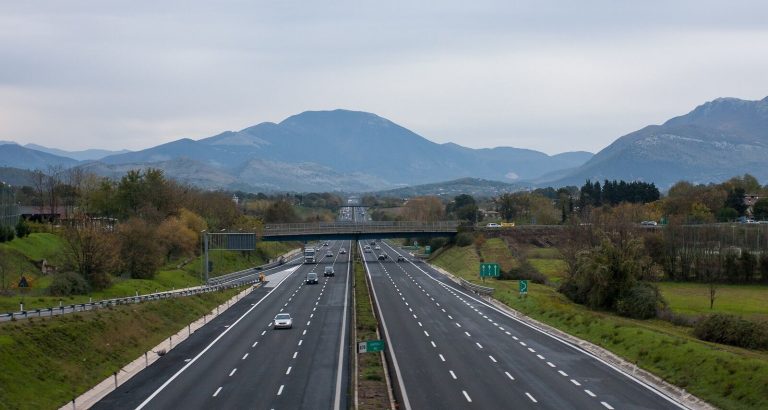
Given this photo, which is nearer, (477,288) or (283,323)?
(283,323)

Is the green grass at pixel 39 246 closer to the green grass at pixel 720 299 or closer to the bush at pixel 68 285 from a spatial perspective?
the bush at pixel 68 285

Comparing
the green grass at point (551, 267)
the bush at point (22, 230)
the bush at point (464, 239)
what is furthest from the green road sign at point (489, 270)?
the bush at point (22, 230)

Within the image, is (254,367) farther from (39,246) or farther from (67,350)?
(39,246)

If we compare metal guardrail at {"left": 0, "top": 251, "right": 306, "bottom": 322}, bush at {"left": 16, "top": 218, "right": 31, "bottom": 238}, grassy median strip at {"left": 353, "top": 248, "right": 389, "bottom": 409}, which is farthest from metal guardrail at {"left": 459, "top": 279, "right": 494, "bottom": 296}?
bush at {"left": 16, "top": 218, "right": 31, "bottom": 238}

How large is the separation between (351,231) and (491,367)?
99.6 metres

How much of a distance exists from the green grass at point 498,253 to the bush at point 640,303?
1815 inches

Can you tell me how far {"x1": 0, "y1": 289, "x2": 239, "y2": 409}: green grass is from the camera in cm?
3675

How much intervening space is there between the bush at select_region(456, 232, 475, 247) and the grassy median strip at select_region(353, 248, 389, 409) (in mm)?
69748

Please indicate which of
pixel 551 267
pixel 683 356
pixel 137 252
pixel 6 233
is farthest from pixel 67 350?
pixel 551 267

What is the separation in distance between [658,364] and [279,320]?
29703 mm

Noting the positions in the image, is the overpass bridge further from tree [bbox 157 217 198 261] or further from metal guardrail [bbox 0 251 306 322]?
tree [bbox 157 217 198 261]

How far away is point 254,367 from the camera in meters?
45.7

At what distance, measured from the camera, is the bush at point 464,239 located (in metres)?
140

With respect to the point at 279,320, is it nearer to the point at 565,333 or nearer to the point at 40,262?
the point at 565,333
